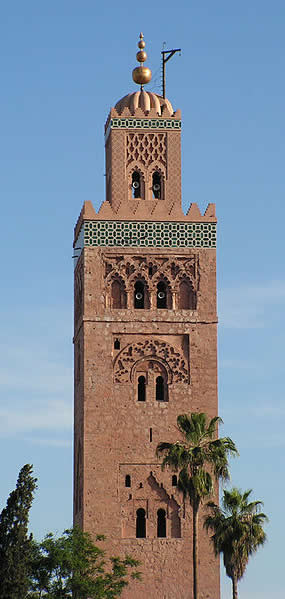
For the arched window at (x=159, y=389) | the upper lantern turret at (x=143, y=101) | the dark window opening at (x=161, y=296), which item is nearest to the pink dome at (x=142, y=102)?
the upper lantern turret at (x=143, y=101)

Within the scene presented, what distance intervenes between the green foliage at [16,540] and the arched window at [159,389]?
8577 mm

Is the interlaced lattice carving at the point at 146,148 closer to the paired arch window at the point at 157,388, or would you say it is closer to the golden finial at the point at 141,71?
the golden finial at the point at 141,71

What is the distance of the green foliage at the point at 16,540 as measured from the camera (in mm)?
37094

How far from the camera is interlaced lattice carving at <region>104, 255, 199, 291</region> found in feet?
152

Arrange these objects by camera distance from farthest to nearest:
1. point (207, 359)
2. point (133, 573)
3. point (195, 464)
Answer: point (207, 359) < point (133, 573) < point (195, 464)

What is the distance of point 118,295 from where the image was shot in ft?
152

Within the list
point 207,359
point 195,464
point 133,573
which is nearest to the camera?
point 195,464

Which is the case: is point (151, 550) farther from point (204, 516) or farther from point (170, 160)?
point (170, 160)

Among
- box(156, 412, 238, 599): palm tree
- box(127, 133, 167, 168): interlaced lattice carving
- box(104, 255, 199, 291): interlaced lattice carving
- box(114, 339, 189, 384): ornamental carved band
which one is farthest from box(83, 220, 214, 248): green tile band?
box(156, 412, 238, 599): palm tree

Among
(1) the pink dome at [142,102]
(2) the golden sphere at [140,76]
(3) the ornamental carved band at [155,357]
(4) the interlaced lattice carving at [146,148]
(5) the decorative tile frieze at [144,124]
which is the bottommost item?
(3) the ornamental carved band at [155,357]

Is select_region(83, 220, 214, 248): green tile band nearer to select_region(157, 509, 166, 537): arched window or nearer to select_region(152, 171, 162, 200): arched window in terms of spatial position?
select_region(152, 171, 162, 200): arched window

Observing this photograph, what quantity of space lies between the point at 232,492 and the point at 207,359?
8.81 m

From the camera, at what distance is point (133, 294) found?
46.4 meters

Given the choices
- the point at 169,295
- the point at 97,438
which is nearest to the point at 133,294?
the point at 169,295
